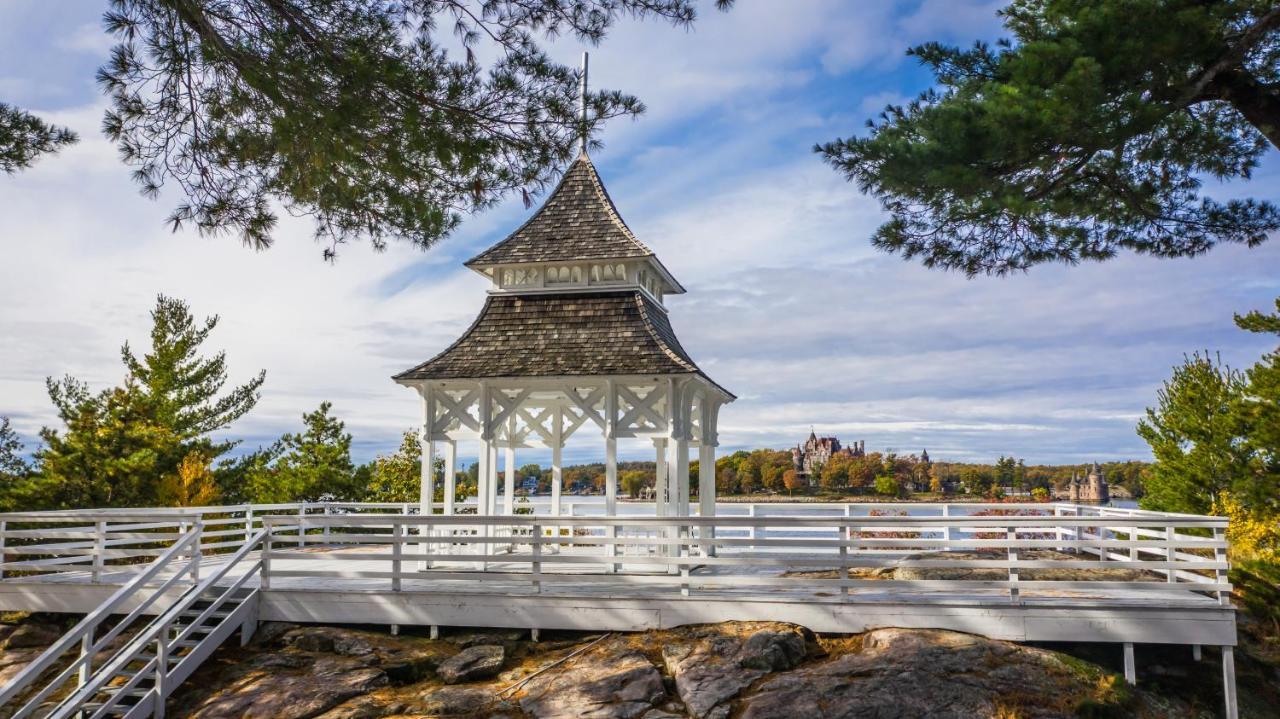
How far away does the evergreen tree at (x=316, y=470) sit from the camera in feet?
87.9

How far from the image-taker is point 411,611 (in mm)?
11469

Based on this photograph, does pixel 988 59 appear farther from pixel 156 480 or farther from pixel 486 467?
pixel 156 480

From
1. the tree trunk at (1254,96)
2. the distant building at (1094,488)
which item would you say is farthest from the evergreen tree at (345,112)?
the distant building at (1094,488)

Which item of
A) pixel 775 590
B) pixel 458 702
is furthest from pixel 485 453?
pixel 458 702

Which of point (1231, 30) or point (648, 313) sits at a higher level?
point (1231, 30)

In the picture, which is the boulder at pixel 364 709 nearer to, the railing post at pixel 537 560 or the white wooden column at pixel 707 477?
the railing post at pixel 537 560

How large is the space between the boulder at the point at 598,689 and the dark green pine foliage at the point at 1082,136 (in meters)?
5.53

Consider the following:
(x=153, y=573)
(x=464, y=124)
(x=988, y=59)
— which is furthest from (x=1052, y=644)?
(x=153, y=573)

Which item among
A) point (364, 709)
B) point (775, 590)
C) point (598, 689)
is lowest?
point (364, 709)

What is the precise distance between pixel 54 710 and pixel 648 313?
9.65 metres

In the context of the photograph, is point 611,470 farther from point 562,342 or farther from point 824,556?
point 824,556

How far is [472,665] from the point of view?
1052cm

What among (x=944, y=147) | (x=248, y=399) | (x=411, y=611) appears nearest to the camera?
(x=944, y=147)

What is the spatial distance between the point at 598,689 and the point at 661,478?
5.78m
